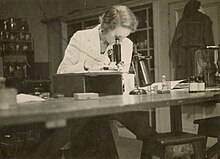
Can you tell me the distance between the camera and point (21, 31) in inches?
138

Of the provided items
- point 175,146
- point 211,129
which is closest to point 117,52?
point 175,146

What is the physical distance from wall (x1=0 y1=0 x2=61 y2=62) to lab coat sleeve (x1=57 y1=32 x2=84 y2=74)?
0.77m

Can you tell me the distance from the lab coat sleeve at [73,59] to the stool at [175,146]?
0.86 meters

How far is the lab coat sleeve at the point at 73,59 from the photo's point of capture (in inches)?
112

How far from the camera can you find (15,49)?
3535 mm

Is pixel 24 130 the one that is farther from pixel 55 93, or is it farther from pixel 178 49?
pixel 178 49

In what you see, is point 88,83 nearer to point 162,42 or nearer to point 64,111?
point 64,111

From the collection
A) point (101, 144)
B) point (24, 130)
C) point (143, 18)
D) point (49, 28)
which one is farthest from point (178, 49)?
point (24, 130)

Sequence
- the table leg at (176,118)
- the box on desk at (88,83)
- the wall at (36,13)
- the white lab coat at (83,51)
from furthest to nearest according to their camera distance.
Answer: the wall at (36,13) < the white lab coat at (83,51) < the table leg at (176,118) < the box on desk at (88,83)

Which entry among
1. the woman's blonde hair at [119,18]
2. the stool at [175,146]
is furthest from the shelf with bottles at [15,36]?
the stool at [175,146]

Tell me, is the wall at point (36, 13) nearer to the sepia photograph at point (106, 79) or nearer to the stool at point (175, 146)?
the sepia photograph at point (106, 79)

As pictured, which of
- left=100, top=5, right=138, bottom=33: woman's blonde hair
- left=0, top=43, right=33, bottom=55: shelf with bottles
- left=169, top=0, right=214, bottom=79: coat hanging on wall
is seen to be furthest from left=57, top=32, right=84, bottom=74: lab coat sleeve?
left=169, top=0, right=214, bottom=79: coat hanging on wall

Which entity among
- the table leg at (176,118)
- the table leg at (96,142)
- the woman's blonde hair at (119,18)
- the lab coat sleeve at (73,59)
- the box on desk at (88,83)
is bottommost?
the table leg at (96,142)

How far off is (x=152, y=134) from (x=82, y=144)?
53 centimetres
